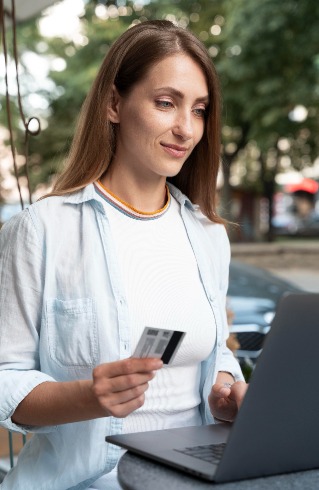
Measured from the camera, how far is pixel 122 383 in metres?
1.38

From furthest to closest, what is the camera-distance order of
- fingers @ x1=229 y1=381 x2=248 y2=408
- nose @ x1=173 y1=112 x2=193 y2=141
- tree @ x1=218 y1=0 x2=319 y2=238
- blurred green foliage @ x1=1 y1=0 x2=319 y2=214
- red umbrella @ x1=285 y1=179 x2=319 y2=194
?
red umbrella @ x1=285 y1=179 x2=319 y2=194, blurred green foliage @ x1=1 y1=0 x2=319 y2=214, tree @ x1=218 y1=0 x2=319 y2=238, nose @ x1=173 y1=112 x2=193 y2=141, fingers @ x1=229 y1=381 x2=248 y2=408

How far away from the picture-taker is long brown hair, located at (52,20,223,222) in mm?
1875

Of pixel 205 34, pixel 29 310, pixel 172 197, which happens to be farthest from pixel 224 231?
pixel 205 34

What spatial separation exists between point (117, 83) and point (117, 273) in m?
0.41

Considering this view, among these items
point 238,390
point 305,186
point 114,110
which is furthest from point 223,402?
point 305,186

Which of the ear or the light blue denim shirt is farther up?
the ear

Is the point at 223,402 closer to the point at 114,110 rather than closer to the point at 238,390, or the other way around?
the point at 238,390

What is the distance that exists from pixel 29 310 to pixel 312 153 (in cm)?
1989

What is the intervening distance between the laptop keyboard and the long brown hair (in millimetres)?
614

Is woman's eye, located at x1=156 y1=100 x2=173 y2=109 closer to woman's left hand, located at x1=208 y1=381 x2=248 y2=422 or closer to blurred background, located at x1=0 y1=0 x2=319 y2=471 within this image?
woman's left hand, located at x1=208 y1=381 x2=248 y2=422

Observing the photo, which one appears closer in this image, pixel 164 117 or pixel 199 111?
pixel 164 117

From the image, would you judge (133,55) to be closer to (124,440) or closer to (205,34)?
(124,440)

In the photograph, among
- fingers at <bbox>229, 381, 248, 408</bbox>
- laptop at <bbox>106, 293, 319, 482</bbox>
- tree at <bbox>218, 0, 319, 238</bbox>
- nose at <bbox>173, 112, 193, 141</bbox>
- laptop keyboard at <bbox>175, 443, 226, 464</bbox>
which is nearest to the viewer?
laptop at <bbox>106, 293, 319, 482</bbox>

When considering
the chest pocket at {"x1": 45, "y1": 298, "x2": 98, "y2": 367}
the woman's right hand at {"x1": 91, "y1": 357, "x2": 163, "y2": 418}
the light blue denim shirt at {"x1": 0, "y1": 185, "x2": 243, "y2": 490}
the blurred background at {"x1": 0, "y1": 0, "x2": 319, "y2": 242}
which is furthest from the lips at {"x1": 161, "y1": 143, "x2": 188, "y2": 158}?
the blurred background at {"x1": 0, "y1": 0, "x2": 319, "y2": 242}
